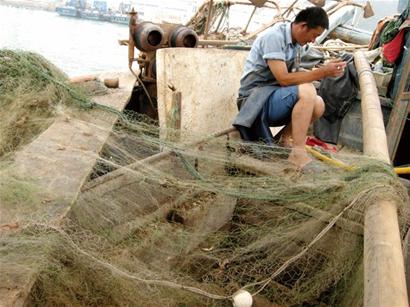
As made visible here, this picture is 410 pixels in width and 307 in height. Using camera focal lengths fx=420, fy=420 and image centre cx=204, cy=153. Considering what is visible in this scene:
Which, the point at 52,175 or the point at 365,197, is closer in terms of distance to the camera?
the point at 365,197

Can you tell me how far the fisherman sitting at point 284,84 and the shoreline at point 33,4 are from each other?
56.1 m

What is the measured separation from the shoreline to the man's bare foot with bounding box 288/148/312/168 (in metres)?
57.1

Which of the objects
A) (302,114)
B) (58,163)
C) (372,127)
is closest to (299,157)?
(302,114)

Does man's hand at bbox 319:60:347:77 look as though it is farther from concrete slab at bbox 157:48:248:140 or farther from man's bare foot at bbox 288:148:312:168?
concrete slab at bbox 157:48:248:140

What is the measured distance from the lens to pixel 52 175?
285cm

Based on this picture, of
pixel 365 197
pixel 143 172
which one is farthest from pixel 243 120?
pixel 365 197

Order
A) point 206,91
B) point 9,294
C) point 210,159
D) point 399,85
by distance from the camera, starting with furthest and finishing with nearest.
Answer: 1. point 206,91
2. point 399,85
3. point 210,159
4. point 9,294

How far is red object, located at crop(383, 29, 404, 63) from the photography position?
223 inches

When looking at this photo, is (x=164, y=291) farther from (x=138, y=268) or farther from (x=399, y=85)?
(x=399, y=85)

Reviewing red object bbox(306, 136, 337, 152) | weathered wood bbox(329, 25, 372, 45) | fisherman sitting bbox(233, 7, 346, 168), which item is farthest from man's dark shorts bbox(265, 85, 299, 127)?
weathered wood bbox(329, 25, 372, 45)

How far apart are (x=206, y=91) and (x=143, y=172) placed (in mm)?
2942

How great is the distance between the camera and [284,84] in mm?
4176

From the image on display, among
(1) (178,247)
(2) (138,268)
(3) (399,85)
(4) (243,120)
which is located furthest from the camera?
(3) (399,85)

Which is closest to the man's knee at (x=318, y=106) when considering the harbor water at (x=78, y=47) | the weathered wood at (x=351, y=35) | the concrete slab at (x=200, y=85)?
the concrete slab at (x=200, y=85)
